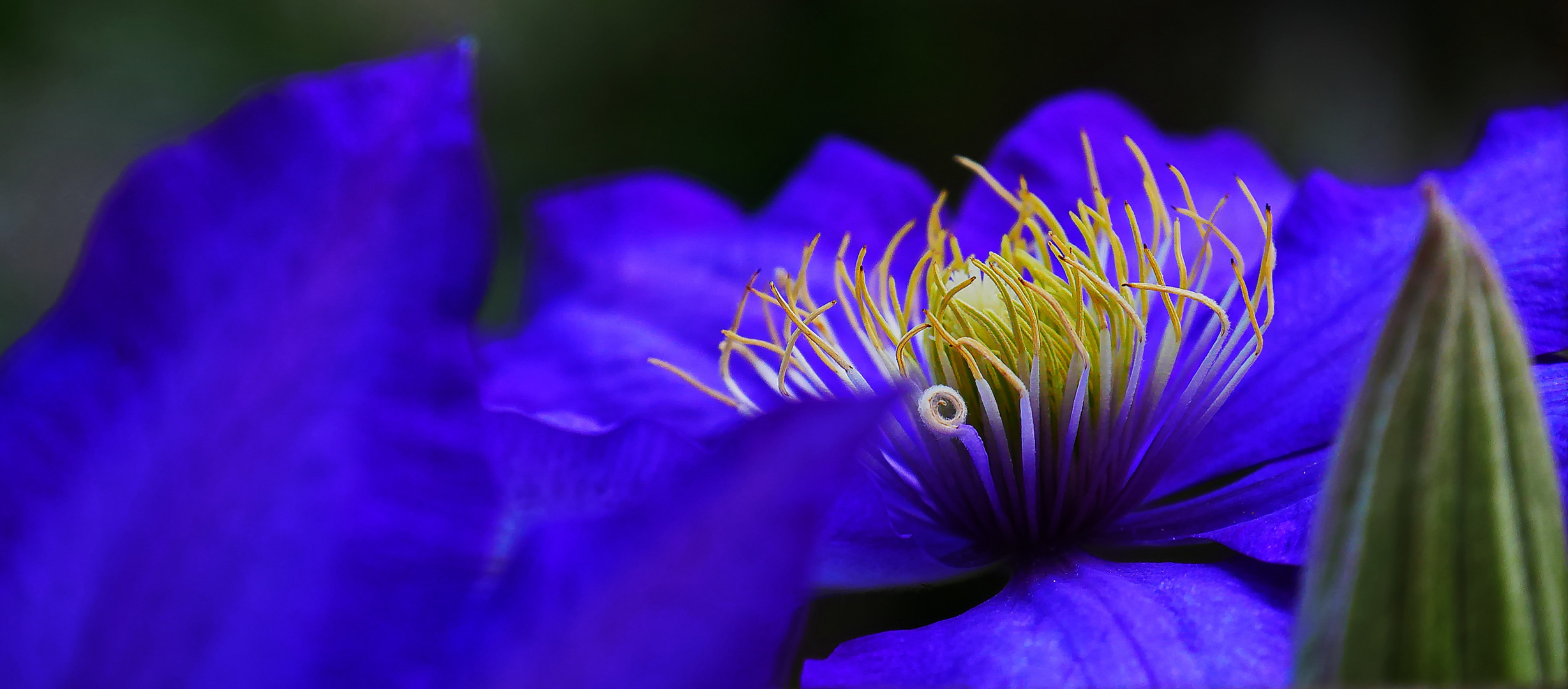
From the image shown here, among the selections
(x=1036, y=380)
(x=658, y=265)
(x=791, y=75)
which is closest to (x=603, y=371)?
(x=658, y=265)

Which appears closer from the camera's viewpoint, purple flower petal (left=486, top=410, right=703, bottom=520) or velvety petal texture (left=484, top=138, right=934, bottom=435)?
purple flower petal (left=486, top=410, right=703, bottom=520)

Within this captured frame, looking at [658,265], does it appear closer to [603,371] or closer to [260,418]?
[603,371]

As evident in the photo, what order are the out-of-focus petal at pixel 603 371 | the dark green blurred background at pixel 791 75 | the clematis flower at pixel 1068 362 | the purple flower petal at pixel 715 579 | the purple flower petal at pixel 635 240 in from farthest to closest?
the dark green blurred background at pixel 791 75 → the purple flower petal at pixel 635 240 → the out-of-focus petal at pixel 603 371 → the clematis flower at pixel 1068 362 → the purple flower petal at pixel 715 579

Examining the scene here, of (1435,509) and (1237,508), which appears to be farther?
(1237,508)

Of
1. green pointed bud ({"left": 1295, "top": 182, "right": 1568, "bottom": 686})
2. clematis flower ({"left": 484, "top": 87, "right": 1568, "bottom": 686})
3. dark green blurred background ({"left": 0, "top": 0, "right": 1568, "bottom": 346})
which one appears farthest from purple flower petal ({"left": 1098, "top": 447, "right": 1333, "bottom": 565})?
dark green blurred background ({"left": 0, "top": 0, "right": 1568, "bottom": 346})

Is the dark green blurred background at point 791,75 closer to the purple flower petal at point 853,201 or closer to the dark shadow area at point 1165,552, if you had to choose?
the purple flower petal at point 853,201

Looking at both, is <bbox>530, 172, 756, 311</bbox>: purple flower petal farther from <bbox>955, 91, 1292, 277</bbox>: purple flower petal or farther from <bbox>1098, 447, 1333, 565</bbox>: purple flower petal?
<bbox>1098, 447, 1333, 565</bbox>: purple flower petal

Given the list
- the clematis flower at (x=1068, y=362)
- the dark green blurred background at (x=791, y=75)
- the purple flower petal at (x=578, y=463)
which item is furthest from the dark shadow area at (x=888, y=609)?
the dark green blurred background at (x=791, y=75)
